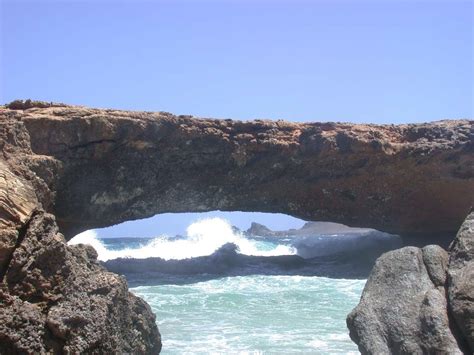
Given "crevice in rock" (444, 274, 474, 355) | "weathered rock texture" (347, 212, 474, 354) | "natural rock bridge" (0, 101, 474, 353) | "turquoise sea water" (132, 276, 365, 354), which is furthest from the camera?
"natural rock bridge" (0, 101, 474, 353)

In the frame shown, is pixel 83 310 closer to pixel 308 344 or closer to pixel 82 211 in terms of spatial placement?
pixel 308 344

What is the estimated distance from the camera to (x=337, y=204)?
17.3 m

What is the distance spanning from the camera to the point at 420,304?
4.74 metres

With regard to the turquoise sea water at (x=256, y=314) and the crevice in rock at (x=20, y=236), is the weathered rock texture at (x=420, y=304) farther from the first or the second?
the crevice in rock at (x=20, y=236)

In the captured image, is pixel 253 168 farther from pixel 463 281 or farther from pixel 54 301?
pixel 54 301

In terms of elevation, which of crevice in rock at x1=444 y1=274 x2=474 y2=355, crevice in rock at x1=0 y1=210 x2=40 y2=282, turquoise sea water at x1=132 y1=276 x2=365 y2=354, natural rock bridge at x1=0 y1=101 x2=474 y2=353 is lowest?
turquoise sea water at x1=132 y1=276 x2=365 y2=354

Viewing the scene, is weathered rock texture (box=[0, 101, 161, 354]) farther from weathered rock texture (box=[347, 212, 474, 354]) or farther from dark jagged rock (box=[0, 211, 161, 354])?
weathered rock texture (box=[347, 212, 474, 354])

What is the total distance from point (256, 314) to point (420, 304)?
514 centimetres

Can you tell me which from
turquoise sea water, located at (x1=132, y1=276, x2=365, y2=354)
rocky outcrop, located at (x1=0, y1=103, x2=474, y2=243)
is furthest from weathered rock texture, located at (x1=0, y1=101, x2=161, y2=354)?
rocky outcrop, located at (x1=0, y1=103, x2=474, y2=243)

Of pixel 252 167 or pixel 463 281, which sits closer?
pixel 463 281

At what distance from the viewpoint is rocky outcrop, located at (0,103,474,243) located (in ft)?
44.4

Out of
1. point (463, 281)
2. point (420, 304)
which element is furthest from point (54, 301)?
point (463, 281)

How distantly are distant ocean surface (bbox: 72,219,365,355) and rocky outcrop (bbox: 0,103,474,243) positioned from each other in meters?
2.58

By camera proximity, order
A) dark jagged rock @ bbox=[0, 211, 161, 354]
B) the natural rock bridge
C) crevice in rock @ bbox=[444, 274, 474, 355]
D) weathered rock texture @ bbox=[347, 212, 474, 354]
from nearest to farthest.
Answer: dark jagged rock @ bbox=[0, 211, 161, 354], crevice in rock @ bbox=[444, 274, 474, 355], weathered rock texture @ bbox=[347, 212, 474, 354], the natural rock bridge
